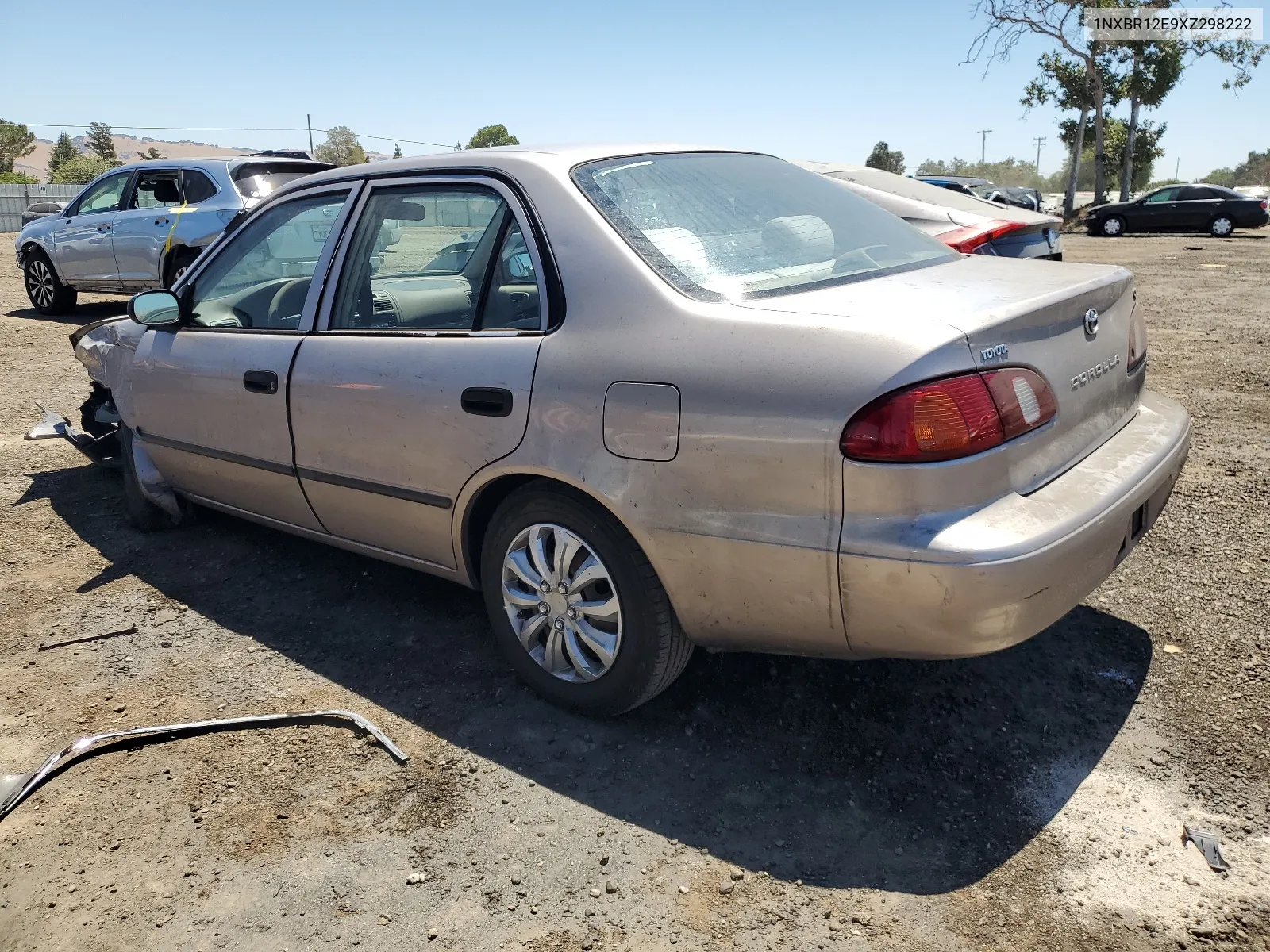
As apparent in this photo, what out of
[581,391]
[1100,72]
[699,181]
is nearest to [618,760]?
[581,391]

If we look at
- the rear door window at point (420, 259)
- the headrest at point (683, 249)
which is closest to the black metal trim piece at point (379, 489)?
the rear door window at point (420, 259)

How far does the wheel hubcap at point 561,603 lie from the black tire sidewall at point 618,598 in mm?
25

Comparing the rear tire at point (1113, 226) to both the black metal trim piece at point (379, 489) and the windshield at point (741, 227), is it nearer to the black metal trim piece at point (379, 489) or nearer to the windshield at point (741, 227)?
the windshield at point (741, 227)

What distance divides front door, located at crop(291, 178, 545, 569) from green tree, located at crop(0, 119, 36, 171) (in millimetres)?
71827

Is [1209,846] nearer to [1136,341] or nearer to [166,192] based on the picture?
[1136,341]

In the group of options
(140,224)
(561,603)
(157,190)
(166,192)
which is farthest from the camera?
(140,224)

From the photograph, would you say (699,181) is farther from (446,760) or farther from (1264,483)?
(1264,483)

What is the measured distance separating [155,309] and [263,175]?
686cm

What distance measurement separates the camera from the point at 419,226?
138 inches

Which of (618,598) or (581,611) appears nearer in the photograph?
(618,598)

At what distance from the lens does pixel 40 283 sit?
12273mm

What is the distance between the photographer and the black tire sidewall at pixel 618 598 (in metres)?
2.74

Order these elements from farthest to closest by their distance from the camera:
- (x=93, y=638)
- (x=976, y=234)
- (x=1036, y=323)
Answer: (x=976, y=234) → (x=93, y=638) → (x=1036, y=323)

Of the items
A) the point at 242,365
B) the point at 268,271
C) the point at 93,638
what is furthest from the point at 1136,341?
the point at 93,638
